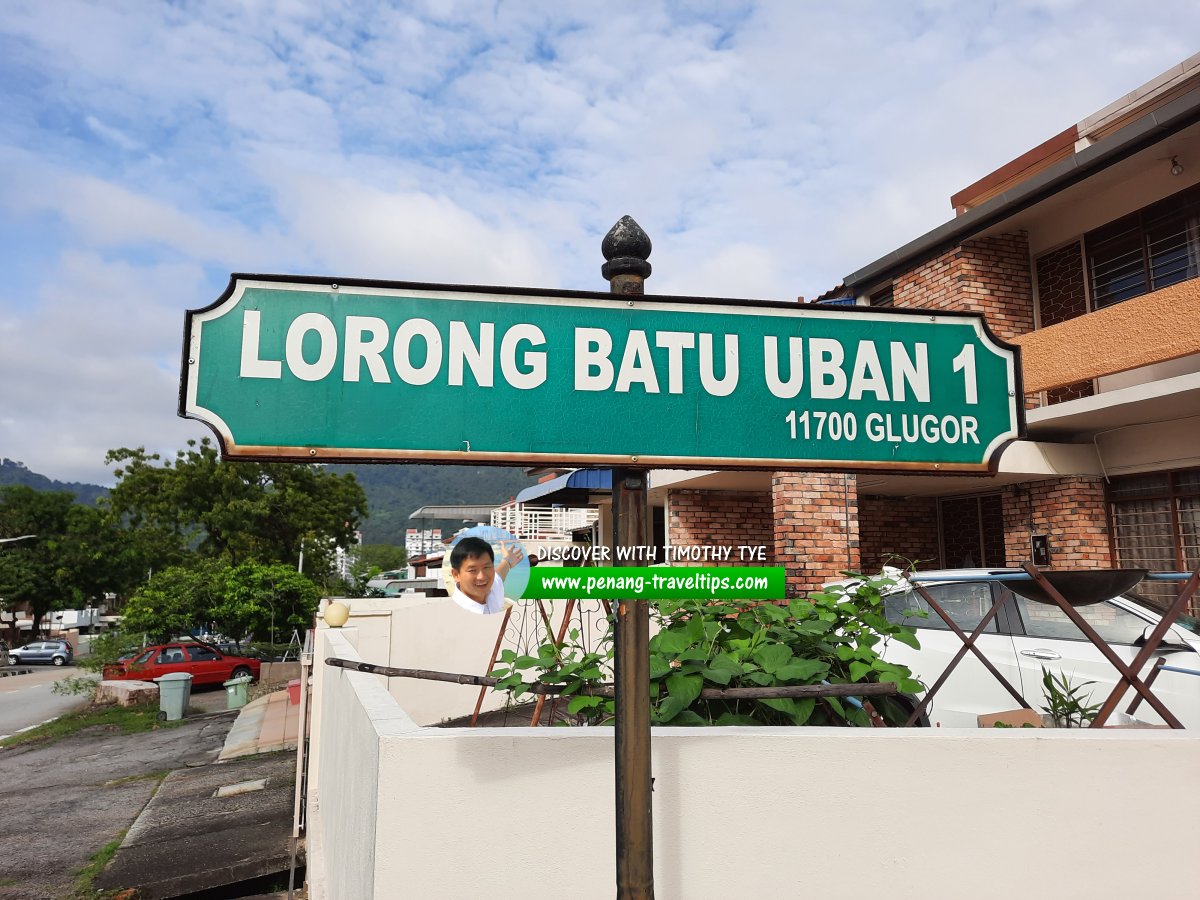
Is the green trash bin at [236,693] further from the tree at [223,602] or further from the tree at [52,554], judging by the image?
the tree at [52,554]

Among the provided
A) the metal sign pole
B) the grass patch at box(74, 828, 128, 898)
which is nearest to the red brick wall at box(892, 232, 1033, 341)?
the metal sign pole

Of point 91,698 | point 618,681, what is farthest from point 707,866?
point 91,698

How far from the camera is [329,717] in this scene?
17.3 ft

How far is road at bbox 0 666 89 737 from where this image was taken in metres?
18.2

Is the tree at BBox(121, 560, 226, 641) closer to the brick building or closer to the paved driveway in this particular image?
the paved driveway

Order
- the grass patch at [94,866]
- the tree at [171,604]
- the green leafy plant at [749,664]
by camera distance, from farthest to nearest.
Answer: the tree at [171,604] < the grass patch at [94,866] < the green leafy plant at [749,664]

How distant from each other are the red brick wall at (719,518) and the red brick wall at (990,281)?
405 cm

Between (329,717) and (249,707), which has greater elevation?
(329,717)

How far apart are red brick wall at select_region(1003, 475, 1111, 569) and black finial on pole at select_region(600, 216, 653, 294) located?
339 inches

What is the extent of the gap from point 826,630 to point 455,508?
50.5m

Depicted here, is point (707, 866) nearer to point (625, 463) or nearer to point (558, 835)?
point (558, 835)

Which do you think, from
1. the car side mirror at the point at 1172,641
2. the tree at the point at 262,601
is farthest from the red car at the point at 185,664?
the car side mirror at the point at 1172,641

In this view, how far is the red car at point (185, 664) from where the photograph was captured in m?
19.9

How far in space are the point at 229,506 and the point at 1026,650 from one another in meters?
29.8
